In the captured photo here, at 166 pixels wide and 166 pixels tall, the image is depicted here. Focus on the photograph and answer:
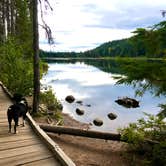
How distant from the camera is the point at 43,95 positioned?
18.7 m

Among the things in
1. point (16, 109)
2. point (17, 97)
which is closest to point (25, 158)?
point (16, 109)

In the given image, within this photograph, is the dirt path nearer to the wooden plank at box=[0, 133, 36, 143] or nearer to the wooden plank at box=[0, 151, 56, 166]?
the wooden plank at box=[0, 133, 36, 143]

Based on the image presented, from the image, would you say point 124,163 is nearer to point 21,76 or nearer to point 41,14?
point 41,14

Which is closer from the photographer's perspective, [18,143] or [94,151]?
[18,143]

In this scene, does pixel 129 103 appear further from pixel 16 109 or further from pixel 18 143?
pixel 18 143

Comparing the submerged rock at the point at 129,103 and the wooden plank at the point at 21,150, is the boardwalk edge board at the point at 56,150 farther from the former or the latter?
the submerged rock at the point at 129,103

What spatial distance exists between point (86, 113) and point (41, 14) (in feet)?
36.1

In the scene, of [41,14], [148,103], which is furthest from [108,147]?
[148,103]

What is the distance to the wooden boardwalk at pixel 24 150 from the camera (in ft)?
22.3

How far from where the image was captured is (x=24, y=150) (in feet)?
24.7

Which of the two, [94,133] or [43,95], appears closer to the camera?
[94,133]

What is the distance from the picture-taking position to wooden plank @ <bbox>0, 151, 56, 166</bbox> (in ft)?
22.2

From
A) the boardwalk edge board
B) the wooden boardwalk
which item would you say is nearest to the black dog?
the wooden boardwalk

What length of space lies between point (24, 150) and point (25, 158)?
526 mm
